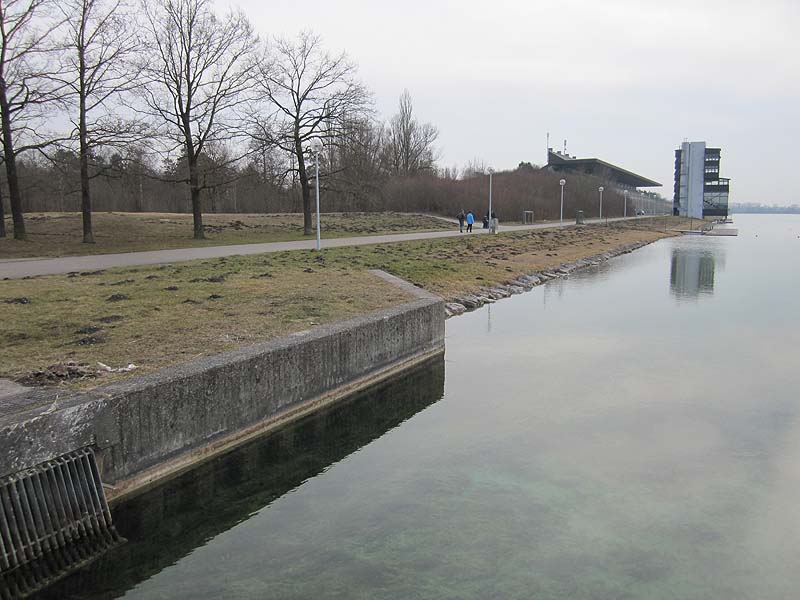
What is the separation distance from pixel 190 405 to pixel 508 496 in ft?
11.4

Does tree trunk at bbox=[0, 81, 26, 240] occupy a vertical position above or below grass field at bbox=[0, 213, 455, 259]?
above

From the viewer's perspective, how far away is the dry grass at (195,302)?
841 cm

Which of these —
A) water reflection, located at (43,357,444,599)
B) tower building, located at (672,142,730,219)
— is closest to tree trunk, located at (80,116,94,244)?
water reflection, located at (43,357,444,599)

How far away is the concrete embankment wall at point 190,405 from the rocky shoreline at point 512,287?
22.2 feet

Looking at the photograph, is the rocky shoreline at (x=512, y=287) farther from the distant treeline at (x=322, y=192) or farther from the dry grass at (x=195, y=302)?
the distant treeline at (x=322, y=192)

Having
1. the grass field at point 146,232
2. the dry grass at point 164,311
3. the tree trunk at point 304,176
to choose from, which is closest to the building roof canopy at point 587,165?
the grass field at point 146,232

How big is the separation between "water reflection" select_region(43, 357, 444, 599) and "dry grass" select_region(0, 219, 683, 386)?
4.62 ft

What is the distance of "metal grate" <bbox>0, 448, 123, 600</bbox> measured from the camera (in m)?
5.11

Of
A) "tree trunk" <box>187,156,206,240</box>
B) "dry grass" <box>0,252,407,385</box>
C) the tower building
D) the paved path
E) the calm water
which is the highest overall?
the tower building

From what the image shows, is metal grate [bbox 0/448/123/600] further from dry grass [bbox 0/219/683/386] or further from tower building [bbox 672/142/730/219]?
tower building [bbox 672/142/730/219]

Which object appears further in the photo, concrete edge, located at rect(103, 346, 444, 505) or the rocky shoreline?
the rocky shoreline

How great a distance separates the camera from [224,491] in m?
6.93

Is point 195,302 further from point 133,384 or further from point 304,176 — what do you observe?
point 304,176

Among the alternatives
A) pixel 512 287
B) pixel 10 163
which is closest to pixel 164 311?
pixel 512 287
